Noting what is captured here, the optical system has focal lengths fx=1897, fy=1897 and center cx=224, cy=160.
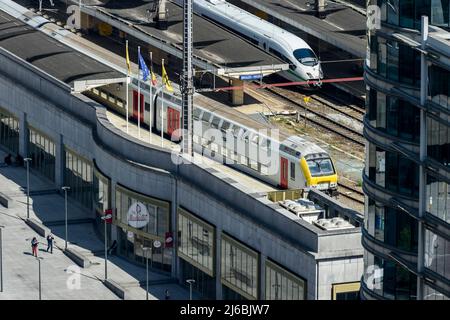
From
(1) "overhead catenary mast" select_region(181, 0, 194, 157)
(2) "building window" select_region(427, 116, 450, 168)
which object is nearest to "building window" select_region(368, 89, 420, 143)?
(2) "building window" select_region(427, 116, 450, 168)

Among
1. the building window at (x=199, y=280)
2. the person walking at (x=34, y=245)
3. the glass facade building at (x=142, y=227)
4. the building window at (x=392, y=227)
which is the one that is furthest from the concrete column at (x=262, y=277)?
the person walking at (x=34, y=245)

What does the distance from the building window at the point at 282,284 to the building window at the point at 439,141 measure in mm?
20928

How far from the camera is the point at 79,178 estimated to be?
13712 cm

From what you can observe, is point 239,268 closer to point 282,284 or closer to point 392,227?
point 282,284

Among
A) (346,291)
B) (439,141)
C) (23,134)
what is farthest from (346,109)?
(439,141)

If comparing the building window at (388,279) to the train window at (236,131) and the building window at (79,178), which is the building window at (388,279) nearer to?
the train window at (236,131)

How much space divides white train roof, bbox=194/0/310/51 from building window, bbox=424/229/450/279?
222 feet

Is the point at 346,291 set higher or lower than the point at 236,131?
lower

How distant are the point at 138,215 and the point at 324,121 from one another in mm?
27377

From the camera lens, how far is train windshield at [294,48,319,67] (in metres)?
152

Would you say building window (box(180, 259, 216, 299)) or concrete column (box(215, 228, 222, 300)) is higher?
concrete column (box(215, 228, 222, 300))

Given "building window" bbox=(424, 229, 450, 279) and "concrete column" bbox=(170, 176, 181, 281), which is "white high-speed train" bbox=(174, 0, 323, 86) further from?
"building window" bbox=(424, 229, 450, 279)

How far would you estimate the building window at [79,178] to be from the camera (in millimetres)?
135250
